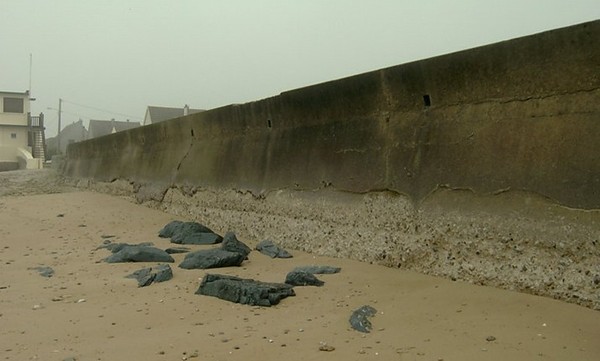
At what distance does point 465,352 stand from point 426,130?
200 cm

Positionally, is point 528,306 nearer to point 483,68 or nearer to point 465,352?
point 465,352

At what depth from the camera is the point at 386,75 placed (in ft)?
15.0

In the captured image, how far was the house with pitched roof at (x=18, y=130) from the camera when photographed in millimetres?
38906

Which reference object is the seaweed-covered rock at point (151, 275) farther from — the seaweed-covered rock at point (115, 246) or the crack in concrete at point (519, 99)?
the crack in concrete at point (519, 99)

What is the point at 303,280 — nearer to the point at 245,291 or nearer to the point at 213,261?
the point at 245,291

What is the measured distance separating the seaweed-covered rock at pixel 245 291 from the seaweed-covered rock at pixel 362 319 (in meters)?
0.62

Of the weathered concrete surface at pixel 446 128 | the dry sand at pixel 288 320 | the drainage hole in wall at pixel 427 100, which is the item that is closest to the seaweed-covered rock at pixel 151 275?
the dry sand at pixel 288 320

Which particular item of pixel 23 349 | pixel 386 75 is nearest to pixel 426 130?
pixel 386 75

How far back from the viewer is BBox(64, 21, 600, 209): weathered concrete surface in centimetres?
329

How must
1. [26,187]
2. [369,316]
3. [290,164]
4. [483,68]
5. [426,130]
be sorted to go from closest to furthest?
[369,316] → [483,68] → [426,130] → [290,164] → [26,187]

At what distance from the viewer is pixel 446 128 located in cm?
410

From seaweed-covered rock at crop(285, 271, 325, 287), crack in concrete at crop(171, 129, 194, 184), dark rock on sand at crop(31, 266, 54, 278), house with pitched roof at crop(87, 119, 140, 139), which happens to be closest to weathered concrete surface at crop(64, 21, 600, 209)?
seaweed-covered rock at crop(285, 271, 325, 287)

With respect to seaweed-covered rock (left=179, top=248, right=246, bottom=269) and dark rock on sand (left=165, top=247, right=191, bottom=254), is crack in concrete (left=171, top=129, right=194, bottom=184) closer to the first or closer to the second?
dark rock on sand (left=165, top=247, right=191, bottom=254)

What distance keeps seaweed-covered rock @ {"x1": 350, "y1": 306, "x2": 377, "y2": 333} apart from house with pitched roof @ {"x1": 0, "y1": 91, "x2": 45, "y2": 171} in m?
38.8
